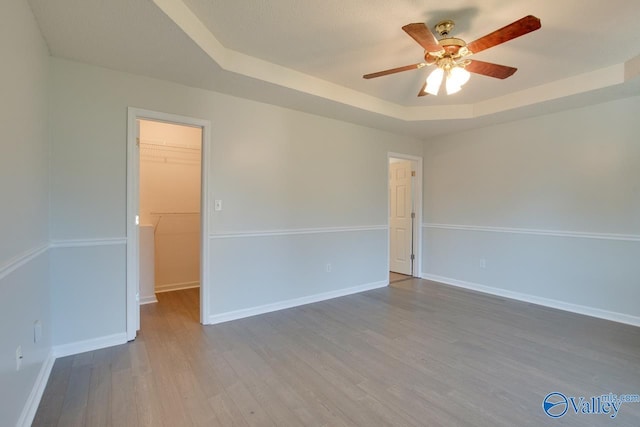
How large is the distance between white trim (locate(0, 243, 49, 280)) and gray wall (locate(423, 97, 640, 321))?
193 inches

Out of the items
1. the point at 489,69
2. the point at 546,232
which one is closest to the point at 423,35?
the point at 489,69

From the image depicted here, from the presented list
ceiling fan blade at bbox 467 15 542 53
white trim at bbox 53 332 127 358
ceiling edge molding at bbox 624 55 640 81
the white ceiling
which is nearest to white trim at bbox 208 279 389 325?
white trim at bbox 53 332 127 358

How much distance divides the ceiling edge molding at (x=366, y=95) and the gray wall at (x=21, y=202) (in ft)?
2.72

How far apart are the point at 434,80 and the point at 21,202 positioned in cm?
286

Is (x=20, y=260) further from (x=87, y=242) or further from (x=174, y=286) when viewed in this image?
(x=174, y=286)

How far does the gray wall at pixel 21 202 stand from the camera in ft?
4.75

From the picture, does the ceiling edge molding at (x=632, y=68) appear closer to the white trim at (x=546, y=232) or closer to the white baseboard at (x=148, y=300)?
the white trim at (x=546, y=232)

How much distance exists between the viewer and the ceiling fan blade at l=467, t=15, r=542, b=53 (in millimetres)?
1657

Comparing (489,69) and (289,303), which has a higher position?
(489,69)

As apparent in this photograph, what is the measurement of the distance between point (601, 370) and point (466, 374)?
1057 millimetres

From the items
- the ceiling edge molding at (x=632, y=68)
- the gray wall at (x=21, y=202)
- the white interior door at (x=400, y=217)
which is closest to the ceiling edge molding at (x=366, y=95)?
the ceiling edge molding at (x=632, y=68)

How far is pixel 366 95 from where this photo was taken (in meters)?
3.64

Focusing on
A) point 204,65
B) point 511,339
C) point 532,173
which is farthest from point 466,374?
point 204,65

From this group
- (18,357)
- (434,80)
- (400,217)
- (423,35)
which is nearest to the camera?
(18,357)
